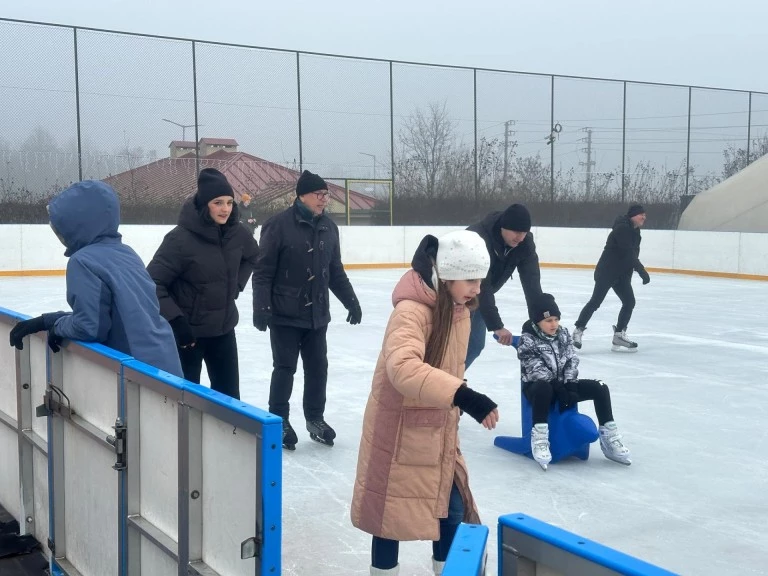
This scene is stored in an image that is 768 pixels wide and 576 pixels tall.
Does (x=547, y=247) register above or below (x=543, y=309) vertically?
below

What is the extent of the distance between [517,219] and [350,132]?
15552mm

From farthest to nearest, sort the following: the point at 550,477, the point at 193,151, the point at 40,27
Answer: the point at 193,151 → the point at 40,27 → the point at 550,477

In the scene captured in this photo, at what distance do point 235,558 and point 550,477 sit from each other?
2.52 metres

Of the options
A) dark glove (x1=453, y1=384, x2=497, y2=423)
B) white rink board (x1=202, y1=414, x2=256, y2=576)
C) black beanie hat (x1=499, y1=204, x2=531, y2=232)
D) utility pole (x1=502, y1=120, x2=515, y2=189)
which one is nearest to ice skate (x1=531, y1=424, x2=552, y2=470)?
black beanie hat (x1=499, y1=204, x2=531, y2=232)

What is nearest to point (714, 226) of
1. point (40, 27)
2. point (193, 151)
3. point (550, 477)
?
point (193, 151)

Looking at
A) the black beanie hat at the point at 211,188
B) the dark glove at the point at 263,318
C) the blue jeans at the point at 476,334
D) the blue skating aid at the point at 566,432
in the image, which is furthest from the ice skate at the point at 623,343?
the black beanie hat at the point at 211,188

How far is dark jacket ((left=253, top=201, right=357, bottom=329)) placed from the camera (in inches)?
179

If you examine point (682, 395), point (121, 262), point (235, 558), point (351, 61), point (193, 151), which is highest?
point (351, 61)

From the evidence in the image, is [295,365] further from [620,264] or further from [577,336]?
[620,264]

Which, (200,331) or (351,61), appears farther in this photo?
(351,61)

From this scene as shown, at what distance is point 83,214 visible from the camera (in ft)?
9.71

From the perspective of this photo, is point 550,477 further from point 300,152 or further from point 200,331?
point 300,152

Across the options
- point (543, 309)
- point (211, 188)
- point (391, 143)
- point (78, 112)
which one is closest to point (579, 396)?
point (543, 309)

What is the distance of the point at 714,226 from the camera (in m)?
22.2
